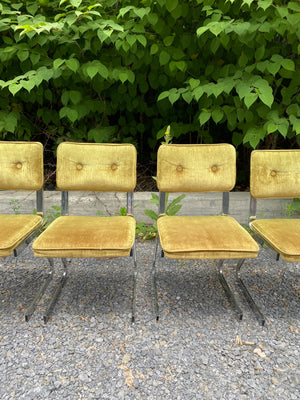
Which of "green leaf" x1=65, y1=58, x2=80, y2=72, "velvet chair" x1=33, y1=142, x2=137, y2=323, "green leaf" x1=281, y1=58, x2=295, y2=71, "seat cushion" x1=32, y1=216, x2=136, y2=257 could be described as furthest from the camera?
"green leaf" x1=65, y1=58, x2=80, y2=72

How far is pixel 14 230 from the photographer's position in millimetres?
1839

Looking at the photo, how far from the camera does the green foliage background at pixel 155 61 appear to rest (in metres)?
2.38

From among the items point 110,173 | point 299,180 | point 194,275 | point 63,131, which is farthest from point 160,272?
point 63,131

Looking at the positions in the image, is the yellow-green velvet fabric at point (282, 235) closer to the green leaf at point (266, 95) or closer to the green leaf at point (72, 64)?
the green leaf at point (266, 95)

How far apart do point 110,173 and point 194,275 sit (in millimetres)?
998

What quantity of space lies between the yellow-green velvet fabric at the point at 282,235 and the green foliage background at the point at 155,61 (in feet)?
2.63

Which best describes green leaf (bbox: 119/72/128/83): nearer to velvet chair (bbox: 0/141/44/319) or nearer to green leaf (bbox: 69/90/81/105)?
green leaf (bbox: 69/90/81/105)

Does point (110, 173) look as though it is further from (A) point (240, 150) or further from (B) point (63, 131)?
(A) point (240, 150)

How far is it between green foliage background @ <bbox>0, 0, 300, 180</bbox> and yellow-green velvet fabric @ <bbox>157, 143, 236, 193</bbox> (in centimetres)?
44

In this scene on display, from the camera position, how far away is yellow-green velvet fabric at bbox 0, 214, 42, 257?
168cm

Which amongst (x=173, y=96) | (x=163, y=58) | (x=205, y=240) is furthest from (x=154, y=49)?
(x=205, y=240)

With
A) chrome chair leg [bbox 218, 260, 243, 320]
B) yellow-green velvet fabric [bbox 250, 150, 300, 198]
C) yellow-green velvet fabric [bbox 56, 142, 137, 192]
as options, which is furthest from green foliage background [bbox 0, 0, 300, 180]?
chrome chair leg [bbox 218, 260, 243, 320]

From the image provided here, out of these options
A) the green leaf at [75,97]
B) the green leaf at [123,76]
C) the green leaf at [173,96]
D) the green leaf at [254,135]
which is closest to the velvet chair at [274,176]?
the green leaf at [254,135]

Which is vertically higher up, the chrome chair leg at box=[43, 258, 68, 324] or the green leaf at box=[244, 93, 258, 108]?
the green leaf at box=[244, 93, 258, 108]
